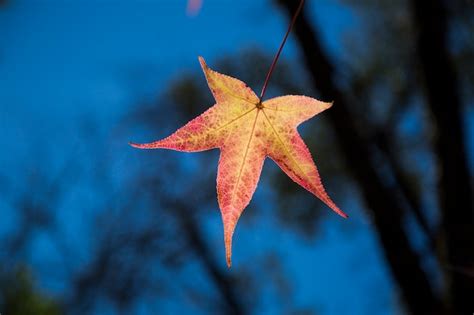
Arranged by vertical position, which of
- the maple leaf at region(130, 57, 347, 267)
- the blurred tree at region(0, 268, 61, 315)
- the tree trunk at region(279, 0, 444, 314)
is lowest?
the blurred tree at region(0, 268, 61, 315)

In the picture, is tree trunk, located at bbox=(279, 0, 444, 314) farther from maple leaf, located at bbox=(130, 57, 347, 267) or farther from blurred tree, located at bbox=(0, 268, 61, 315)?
blurred tree, located at bbox=(0, 268, 61, 315)

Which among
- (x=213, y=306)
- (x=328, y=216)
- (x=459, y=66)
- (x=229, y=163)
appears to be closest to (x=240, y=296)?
(x=213, y=306)

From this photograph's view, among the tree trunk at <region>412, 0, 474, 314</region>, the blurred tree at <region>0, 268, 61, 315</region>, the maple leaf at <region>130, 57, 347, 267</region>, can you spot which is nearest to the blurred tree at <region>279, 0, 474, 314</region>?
the tree trunk at <region>412, 0, 474, 314</region>

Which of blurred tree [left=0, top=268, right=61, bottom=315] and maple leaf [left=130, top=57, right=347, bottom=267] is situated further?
blurred tree [left=0, top=268, right=61, bottom=315]

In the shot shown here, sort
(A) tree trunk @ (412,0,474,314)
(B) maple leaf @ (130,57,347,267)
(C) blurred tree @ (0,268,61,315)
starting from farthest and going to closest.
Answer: (C) blurred tree @ (0,268,61,315), (A) tree trunk @ (412,0,474,314), (B) maple leaf @ (130,57,347,267)

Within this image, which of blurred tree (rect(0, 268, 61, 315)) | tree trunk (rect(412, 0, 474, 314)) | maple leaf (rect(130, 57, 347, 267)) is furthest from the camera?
blurred tree (rect(0, 268, 61, 315))

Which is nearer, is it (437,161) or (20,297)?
(437,161)

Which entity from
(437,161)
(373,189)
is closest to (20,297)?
(373,189)

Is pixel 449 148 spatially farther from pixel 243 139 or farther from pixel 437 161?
pixel 243 139
